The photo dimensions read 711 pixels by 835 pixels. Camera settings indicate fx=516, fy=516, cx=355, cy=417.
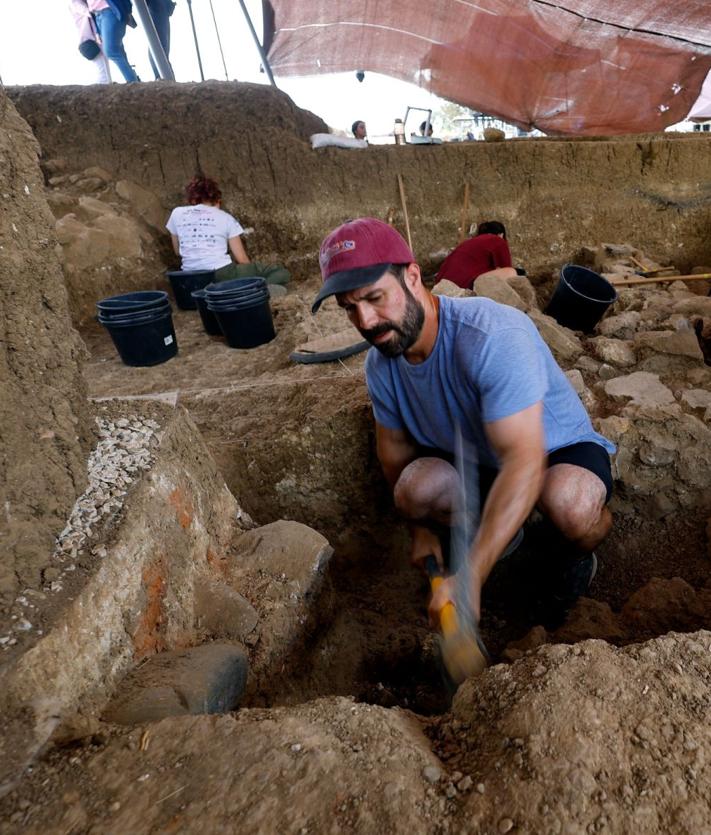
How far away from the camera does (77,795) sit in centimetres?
96

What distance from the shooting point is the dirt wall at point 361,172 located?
5.53m

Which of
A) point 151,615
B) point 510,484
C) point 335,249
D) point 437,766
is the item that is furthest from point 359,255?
point 437,766

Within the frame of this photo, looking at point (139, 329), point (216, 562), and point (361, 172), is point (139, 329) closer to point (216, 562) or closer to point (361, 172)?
point (216, 562)

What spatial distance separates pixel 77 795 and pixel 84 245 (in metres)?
5.06

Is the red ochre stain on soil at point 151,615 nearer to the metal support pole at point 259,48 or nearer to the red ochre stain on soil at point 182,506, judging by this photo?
the red ochre stain on soil at point 182,506

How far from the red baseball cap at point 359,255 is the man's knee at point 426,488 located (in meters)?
0.82

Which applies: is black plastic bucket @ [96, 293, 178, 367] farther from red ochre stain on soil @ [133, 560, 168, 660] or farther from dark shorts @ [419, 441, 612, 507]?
dark shorts @ [419, 441, 612, 507]

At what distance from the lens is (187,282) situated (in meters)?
5.04

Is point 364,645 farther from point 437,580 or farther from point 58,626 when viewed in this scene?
point 58,626

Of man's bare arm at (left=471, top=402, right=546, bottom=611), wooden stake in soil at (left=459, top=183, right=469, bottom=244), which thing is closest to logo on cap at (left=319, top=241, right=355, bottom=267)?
man's bare arm at (left=471, top=402, right=546, bottom=611)

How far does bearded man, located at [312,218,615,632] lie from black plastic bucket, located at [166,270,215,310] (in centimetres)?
351

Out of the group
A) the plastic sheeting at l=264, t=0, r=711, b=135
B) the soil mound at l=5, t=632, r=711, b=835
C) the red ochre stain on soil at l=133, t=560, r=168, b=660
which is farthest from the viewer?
the plastic sheeting at l=264, t=0, r=711, b=135

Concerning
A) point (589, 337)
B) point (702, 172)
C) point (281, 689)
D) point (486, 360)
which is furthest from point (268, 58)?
point (281, 689)

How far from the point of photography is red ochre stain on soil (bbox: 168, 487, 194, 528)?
171 centimetres
